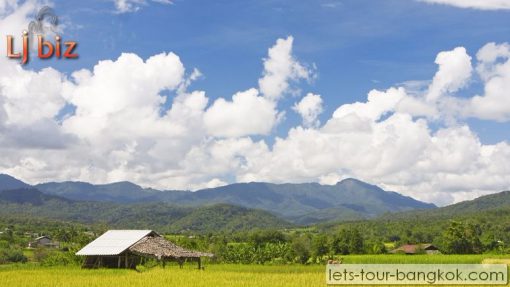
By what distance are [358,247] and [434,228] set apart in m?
49.9

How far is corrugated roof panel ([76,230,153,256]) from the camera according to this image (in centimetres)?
5812

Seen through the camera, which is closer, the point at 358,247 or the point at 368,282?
the point at 368,282

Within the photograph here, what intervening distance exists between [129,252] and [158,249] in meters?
2.88

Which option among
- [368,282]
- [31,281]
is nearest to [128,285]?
[31,281]

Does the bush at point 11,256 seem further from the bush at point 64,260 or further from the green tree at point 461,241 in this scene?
the green tree at point 461,241

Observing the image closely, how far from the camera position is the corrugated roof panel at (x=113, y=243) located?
191 ft

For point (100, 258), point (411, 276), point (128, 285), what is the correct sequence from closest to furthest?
point (128, 285) < point (411, 276) < point (100, 258)

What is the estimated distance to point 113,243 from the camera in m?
60.5

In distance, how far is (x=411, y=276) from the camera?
1559 inches

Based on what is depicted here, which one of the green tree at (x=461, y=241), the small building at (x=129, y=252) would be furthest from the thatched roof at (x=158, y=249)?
the green tree at (x=461, y=241)

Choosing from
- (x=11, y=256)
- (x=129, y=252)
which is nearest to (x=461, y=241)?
(x=129, y=252)

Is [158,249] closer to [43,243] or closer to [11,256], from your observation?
[11,256]

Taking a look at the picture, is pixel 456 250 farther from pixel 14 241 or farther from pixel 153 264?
pixel 14 241

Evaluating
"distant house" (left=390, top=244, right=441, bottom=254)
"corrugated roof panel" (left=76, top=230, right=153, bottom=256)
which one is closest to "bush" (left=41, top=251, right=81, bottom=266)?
"corrugated roof panel" (left=76, top=230, right=153, bottom=256)
